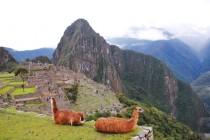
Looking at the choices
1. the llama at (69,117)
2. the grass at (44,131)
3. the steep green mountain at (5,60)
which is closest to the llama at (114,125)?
the grass at (44,131)

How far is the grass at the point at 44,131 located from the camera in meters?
15.4

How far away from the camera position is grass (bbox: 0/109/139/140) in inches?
606

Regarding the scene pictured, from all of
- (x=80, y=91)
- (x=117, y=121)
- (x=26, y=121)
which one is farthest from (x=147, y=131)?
(x=80, y=91)

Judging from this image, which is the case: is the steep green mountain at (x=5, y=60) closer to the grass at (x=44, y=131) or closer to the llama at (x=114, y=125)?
the grass at (x=44, y=131)

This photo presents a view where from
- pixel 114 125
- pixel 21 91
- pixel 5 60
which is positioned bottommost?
pixel 114 125

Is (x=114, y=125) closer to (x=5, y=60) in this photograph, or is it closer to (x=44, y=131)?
(x=44, y=131)

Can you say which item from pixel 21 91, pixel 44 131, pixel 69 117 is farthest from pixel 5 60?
pixel 44 131

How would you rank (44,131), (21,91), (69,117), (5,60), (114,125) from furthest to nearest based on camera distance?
1. (5,60)
2. (21,91)
3. (69,117)
4. (44,131)
5. (114,125)

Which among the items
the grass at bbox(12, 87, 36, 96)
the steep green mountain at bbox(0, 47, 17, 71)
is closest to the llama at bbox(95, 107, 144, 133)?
the grass at bbox(12, 87, 36, 96)

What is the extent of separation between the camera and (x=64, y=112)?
17438mm

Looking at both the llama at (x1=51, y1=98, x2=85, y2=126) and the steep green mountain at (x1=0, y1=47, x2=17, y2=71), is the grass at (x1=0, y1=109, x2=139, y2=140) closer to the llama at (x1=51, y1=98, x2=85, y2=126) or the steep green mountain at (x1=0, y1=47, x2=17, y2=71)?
the llama at (x1=51, y1=98, x2=85, y2=126)

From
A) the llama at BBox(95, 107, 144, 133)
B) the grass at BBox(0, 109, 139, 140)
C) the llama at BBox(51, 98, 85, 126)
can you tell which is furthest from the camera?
Answer: the llama at BBox(51, 98, 85, 126)

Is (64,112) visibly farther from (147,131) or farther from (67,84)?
(67,84)

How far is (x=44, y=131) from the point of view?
16469mm
